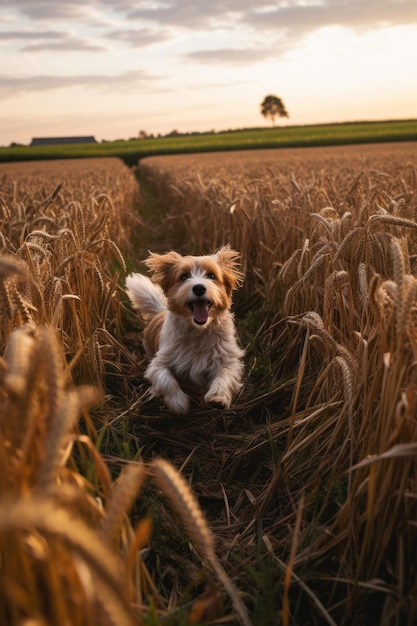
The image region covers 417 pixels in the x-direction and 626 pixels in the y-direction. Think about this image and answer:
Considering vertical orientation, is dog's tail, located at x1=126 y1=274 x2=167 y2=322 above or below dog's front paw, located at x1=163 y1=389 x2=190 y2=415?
above

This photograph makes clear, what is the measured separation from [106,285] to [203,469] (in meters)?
2.28

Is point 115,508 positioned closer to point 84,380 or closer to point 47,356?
point 47,356

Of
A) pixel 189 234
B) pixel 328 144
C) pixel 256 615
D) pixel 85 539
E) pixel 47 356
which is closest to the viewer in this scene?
pixel 85 539

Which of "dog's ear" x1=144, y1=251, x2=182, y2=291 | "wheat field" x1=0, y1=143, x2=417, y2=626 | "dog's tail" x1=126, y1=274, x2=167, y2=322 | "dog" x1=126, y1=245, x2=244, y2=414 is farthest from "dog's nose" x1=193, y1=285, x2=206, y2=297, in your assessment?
"dog's tail" x1=126, y1=274, x2=167, y2=322

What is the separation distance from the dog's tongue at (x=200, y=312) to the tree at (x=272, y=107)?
117m

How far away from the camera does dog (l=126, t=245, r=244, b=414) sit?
4234mm

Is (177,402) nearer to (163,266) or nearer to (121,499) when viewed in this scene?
(163,266)

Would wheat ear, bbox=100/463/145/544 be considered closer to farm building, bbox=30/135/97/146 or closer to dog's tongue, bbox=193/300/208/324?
dog's tongue, bbox=193/300/208/324

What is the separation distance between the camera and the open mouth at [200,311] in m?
4.38

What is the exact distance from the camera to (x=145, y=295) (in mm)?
5727

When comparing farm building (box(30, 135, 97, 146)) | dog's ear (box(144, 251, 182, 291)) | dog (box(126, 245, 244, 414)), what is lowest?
dog (box(126, 245, 244, 414))

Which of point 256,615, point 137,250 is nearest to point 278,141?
point 137,250

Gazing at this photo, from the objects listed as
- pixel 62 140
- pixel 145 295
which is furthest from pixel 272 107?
pixel 145 295

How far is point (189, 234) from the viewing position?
34.4 ft
